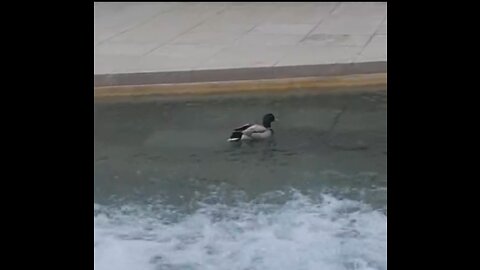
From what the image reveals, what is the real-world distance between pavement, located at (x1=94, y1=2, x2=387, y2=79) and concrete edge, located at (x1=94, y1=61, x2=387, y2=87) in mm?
74

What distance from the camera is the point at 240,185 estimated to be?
7035 millimetres

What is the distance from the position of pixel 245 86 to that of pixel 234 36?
2511 millimetres

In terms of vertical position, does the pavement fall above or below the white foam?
above

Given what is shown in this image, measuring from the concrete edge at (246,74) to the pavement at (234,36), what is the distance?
0.24 ft

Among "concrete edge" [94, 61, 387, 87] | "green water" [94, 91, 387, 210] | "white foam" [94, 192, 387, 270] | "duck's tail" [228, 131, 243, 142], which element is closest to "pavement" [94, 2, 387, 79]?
"concrete edge" [94, 61, 387, 87]

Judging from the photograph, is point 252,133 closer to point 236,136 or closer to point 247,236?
point 236,136

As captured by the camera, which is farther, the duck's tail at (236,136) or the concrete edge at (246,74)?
the concrete edge at (246,74)

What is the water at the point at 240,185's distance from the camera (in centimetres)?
561

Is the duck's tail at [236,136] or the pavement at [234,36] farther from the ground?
the pavement at [234,36]

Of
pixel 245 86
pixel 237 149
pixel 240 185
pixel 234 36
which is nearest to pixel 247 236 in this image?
pixel 240 185

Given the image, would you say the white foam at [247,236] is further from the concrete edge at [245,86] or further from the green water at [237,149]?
the concrete edge at [245,86]

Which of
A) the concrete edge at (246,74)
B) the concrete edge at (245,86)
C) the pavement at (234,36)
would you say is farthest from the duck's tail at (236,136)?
the pavement at (234,36)

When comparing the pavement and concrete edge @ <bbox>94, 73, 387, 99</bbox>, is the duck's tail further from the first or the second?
the pavement

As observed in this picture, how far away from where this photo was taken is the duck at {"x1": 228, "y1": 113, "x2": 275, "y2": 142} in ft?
26.7
